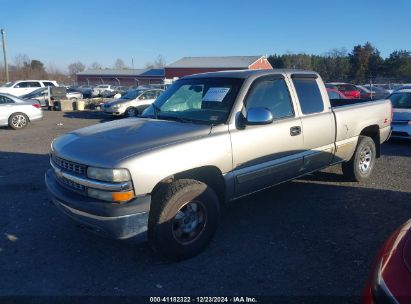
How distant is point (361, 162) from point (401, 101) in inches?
Result: 224

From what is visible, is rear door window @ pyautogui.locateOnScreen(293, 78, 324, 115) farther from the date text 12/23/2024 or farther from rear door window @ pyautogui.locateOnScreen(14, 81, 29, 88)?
rear door window @ pyautogui.locateOnScreen(14, 81, 29, 88)

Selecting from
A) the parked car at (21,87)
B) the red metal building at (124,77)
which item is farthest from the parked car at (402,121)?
the red metal building at (124,77)

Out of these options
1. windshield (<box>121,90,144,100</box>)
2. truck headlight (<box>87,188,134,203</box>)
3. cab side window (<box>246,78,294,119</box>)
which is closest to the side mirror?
cab side window (<box>246,78,294,119</box>)

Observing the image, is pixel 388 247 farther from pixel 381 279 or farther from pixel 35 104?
pixel 35 104

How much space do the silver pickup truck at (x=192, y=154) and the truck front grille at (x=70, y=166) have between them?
0.01 meters

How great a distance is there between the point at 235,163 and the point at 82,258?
6.29 feet

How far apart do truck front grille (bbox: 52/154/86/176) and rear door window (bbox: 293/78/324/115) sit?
9.63 feet

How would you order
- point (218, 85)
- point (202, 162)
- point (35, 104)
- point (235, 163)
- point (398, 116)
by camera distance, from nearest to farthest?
point (202, 162)
point (235, 163)
point (218, 85)
point (398, 116)
point (35, 104)

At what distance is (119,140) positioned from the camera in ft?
12.0

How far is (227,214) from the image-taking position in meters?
5.03

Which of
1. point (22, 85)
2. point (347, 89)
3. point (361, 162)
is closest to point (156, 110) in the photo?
point (361, 162)

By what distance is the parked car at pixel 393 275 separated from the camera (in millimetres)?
1842

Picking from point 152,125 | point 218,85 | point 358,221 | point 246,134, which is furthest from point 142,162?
point 358,221

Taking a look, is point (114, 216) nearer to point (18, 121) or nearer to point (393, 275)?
point (393, 275)
